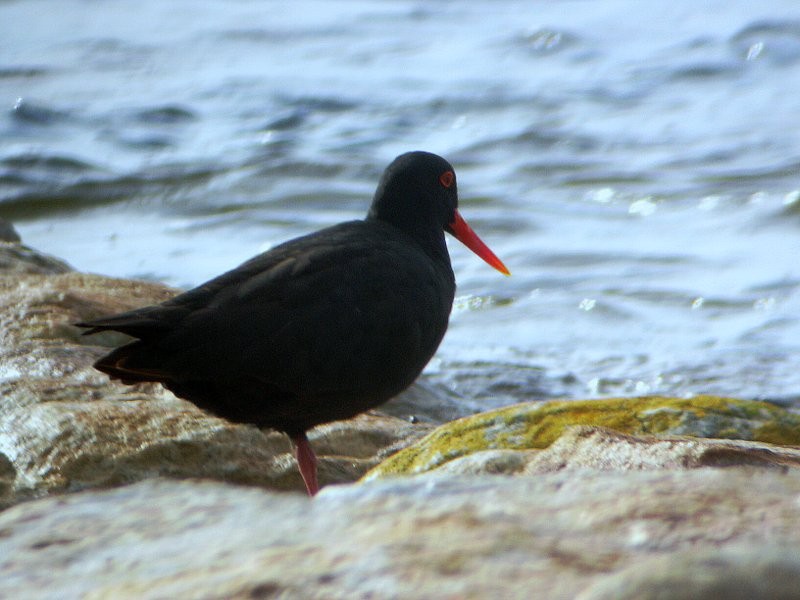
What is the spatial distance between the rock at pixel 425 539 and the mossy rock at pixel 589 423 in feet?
5.77

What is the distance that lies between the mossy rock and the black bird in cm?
38

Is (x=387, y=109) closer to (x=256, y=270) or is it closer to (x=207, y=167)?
(x=207, y=167)

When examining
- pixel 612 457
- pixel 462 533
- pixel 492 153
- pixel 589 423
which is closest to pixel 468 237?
pixel 589 423

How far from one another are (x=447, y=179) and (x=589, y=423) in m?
1.94

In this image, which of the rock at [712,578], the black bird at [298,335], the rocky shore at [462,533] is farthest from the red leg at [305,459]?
the rock at [712,578]

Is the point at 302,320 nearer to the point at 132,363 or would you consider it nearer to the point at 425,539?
the point at 132,363

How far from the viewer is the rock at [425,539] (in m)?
1.95

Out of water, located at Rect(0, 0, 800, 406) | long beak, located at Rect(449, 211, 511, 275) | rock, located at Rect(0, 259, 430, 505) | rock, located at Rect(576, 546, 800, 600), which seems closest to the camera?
rock, located at Rect(576, 546, 800, 600)

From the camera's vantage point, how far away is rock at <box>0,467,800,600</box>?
1.95m

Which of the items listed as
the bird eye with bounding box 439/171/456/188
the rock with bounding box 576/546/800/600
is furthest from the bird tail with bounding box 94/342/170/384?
the rock with bounding box 576/546/800/600

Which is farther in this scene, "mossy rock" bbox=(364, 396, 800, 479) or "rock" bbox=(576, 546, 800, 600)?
"mossy rock" bbox=(364, 396, 800, 479)

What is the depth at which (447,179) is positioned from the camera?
6055 millimetres

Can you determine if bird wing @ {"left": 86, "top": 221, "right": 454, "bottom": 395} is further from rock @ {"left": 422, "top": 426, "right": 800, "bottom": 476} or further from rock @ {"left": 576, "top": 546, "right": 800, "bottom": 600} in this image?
rock @ {"left": 576, "top": 546, "right": 800, "bottom": 600}

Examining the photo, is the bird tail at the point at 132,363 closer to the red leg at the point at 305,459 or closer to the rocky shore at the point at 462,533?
the red leg at the point at 305,459
